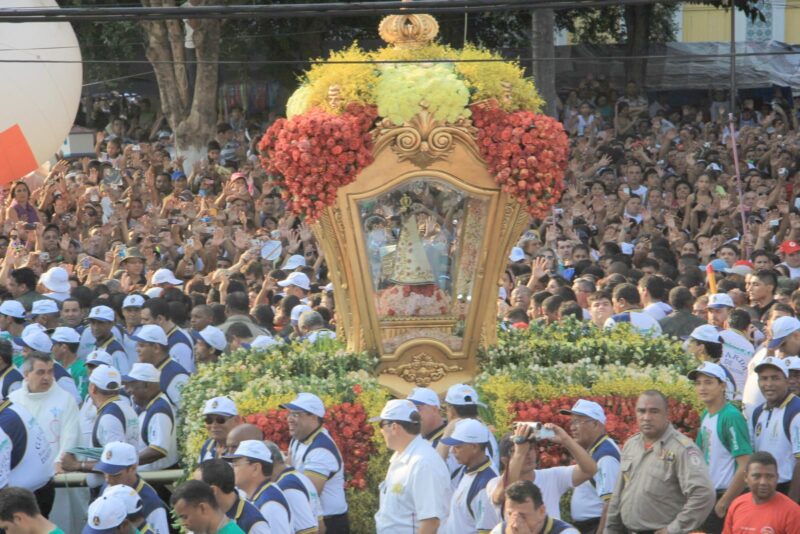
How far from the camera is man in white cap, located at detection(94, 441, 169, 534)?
32.4ft

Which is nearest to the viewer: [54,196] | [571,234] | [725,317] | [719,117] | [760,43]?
[725,317]

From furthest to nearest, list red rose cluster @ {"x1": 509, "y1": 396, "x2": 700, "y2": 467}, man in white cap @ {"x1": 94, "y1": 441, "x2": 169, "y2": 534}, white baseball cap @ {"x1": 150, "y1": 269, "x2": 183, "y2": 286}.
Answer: white baseball cap @ {"x1": 150, "y1": 269, "x2": 183, "y2": 286}
red rose cluster @ {"x1": 509, "y1": 396, "x2": 700, "y2": 467}
man in white cap @ {"x1": 94, "y1": 441, "x2": 169, "y2": 534}

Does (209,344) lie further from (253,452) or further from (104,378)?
(253,452)

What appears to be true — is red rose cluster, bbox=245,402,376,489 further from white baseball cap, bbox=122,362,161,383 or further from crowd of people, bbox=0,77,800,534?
white baseball cap, bbox=122,362,161,383

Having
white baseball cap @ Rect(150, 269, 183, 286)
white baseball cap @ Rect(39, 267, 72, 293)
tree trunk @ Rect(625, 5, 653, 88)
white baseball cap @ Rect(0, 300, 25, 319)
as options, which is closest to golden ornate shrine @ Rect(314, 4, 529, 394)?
white baseball cap @ Rect(0, 300, 25, 319)

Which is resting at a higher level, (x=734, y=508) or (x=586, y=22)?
(x=586, y=22)

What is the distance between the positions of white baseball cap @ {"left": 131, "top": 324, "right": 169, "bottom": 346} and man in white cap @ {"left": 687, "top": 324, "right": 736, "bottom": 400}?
176 inches

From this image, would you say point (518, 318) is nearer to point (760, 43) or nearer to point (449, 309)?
point (449, 309)

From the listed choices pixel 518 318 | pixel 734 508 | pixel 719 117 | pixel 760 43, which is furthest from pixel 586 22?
pixel 734 508

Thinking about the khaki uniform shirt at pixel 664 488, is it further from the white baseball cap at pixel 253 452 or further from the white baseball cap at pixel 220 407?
the white baseball cap at pixel 220 407

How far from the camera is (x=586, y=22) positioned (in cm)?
3469

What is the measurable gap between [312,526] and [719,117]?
65.9ft

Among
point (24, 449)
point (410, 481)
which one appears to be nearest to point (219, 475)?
point (410, 481)

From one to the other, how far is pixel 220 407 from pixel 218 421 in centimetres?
13
